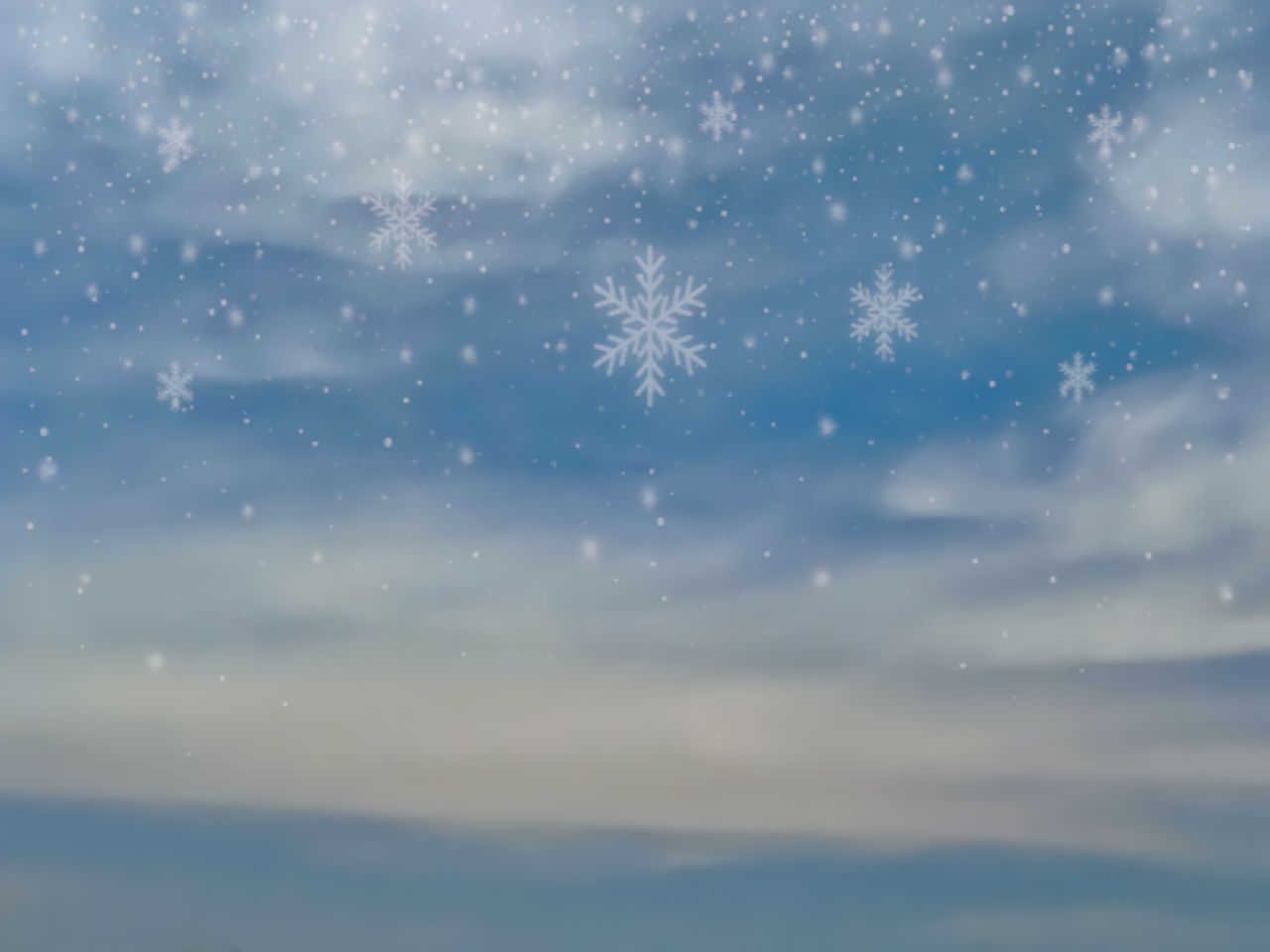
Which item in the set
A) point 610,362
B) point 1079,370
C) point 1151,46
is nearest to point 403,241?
point 610,362

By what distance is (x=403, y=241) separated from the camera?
6.06 meters

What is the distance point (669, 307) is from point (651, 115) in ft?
2.99

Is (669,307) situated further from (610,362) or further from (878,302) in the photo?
(878,302)

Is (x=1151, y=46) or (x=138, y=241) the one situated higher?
(x=1151, y=46)

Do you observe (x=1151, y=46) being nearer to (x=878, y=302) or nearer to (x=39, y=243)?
(x=878, y=302)

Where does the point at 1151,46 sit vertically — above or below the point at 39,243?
above

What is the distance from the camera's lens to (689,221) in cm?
605

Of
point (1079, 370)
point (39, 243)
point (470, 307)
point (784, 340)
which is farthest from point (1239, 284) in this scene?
point (39, 243)

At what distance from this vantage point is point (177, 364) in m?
6.10

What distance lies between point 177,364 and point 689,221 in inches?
99.1

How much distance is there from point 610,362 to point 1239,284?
3.02 meters

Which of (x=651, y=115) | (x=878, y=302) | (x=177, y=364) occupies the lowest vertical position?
(x=177, y=364)

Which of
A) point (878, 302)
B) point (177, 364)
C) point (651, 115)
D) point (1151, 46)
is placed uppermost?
point (1151, 46)

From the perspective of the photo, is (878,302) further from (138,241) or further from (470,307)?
(138,241)
